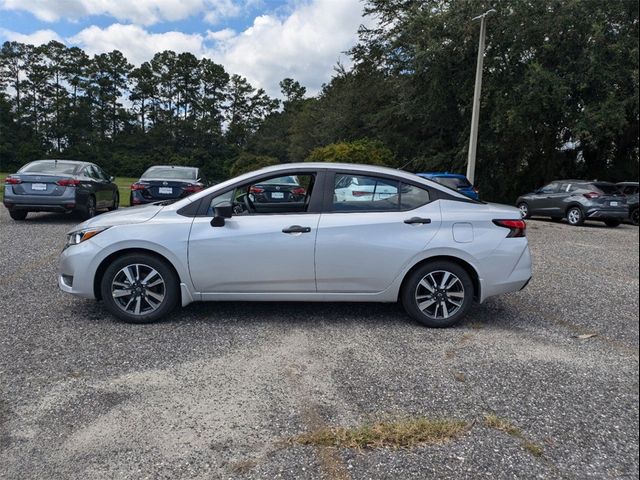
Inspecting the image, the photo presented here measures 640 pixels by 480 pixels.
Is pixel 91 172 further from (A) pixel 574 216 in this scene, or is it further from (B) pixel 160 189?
(A) pixel 574 216

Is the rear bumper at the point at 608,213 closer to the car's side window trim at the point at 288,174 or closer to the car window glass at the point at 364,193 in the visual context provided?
the car window glass at the point at 364,193

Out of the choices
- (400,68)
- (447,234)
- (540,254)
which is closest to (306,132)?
(400,68)

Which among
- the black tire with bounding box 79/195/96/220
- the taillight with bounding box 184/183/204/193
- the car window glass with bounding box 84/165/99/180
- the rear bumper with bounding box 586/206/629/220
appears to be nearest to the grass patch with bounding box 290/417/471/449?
the taillight with bounding box 184/183/204/193

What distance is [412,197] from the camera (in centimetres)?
484

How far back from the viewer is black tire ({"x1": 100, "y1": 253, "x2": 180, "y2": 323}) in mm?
4676

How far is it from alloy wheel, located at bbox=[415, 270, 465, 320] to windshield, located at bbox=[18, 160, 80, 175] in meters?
9.79

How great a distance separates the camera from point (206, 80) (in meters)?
81.9

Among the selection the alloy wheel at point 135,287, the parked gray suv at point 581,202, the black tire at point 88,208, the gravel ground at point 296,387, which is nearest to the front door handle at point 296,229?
the gravel ground at point 296,387

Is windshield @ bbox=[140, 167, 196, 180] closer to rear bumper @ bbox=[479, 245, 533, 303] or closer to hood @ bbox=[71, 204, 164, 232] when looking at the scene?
hood @ bbox=[71, 204, 164, 232]

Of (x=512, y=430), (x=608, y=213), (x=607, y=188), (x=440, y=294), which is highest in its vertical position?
(x=607, y=188)

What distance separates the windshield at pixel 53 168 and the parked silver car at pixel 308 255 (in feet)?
25.5

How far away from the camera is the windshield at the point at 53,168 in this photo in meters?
11.5

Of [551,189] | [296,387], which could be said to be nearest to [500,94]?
[551,189]

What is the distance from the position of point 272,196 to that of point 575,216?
13.8 m
